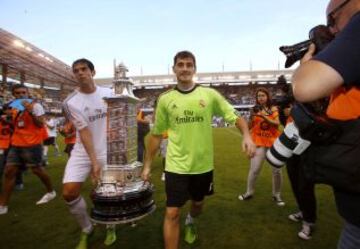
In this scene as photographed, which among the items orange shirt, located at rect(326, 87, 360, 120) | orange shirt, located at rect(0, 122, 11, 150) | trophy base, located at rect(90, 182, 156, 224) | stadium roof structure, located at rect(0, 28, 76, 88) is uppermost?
stadium roof structure, located at rect(0, 28, 76, 88)

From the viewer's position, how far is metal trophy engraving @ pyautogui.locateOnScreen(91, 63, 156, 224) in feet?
11.2

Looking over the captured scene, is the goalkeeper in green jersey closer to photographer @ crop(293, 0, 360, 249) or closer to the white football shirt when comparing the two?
the white football shirt

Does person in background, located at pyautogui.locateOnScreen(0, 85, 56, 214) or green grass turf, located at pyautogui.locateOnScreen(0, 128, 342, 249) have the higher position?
person in background, located at pyautogui.locateOnScreen(0, 85, 56, 214)

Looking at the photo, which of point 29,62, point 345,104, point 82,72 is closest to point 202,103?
point 82,72

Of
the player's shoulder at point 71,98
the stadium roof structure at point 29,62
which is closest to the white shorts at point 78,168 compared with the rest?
the player's shoulder at point 71,98

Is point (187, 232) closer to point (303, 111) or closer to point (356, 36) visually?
point (303, 111)

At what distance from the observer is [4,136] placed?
22.6 ft

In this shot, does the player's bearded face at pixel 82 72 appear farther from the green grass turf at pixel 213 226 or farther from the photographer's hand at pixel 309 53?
the photographer's hand at pixel 309 53

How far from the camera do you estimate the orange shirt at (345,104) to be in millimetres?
1350

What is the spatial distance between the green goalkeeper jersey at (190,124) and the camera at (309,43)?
1.74 metres

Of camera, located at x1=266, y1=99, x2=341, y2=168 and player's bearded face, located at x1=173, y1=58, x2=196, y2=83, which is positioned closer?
camera, located at x1=266, y1=99, x2=341, y2=168

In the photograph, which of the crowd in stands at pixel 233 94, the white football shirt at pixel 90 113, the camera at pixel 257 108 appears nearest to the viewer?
the white football shirt at pixel 90 113

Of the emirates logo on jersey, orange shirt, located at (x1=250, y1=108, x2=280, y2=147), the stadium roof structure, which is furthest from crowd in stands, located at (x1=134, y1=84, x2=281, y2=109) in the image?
the emirates logo on jersey

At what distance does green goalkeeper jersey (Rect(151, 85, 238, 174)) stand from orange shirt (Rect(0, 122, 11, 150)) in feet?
16.0
